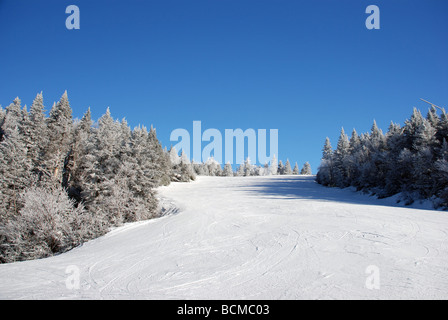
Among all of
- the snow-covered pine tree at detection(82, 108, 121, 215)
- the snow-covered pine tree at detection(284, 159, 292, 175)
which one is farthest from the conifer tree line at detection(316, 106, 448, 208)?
the snow-covered pine tree at detection(284, 159, 292, 175)

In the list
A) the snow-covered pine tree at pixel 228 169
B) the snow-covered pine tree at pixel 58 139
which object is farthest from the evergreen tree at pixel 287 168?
the snow-covered pine tree at pixel 58 139

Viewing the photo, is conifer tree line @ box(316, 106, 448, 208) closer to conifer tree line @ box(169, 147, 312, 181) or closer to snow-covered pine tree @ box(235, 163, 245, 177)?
conifer tree line @ box(169, 147, 312, 181)

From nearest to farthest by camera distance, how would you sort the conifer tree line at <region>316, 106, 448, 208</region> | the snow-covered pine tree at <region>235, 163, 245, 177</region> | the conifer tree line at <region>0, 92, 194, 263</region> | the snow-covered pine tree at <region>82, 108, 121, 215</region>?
1. the conifer tree line at <region>0, 92, 194, 263</region>
2. the conifer tree line at <region>316, 106, 448, 208</region>
3. the snow-covered pine tree at <region>82, 108, 121, 215</region>
4. the snow-covered pine tree at <region>235, 163, 245, 177</region>

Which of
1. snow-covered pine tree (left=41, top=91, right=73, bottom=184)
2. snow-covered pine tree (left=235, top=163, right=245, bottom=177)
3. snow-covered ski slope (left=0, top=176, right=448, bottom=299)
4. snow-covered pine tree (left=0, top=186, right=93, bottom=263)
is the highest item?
snow-covered pine tree (left=41, top=91, right=73, bottom=184)

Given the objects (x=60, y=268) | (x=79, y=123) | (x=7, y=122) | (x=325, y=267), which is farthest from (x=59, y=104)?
(x=325, y=267)

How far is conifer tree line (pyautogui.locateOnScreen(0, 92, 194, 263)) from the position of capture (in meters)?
14.5

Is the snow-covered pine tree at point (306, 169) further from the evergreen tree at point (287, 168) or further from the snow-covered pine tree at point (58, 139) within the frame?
the snow-covered pine tree at point (58, 139)

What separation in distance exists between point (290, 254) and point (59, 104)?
38647 mm

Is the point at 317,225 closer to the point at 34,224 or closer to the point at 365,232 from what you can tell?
the point at 365,232

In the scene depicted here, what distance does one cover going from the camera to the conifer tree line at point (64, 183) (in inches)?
571

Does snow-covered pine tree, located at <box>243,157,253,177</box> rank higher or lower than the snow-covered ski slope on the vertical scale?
higher

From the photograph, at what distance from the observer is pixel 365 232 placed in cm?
1010

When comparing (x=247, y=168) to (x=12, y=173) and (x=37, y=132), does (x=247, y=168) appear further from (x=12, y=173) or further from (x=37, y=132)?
(x=12, y=173)
